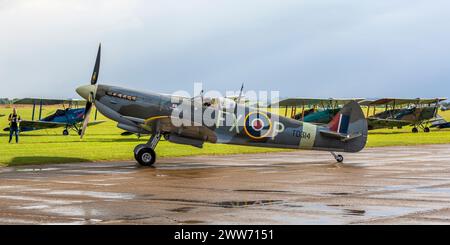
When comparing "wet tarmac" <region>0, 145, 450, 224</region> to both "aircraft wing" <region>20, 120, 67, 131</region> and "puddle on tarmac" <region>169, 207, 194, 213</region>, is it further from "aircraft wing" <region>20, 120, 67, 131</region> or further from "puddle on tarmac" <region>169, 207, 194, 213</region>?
"aircraft wing" <region>20, 120, 67, 131</region>

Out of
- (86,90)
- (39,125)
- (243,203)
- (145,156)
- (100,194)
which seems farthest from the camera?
(39,125)

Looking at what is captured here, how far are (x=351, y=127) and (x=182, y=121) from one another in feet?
19.2

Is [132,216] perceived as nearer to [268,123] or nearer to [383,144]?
[268,123]

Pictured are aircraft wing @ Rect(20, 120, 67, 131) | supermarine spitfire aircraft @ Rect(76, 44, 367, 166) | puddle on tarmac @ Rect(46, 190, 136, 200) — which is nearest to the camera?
puddle on tarmac @ Rect(46, 190, 136, 200)

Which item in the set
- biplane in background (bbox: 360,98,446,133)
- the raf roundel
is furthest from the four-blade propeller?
biplane in background (bbox: 360,98,446,133)

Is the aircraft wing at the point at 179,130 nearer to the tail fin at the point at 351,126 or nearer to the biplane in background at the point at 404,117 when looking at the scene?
the tail fin at the point at 351,126

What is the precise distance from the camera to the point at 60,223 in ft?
31.5

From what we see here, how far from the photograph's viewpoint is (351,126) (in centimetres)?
2327

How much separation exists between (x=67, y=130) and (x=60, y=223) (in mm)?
37398

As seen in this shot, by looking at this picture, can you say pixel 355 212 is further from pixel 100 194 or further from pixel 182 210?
pixel 100 194

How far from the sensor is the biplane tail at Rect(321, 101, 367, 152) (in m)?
23.2

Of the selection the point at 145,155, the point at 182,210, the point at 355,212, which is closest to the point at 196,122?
the point at 145,155

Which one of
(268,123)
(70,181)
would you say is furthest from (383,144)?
(70,181)

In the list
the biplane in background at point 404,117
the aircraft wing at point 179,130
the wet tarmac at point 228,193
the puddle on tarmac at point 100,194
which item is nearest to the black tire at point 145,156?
the wet tarmac at point 228,193
